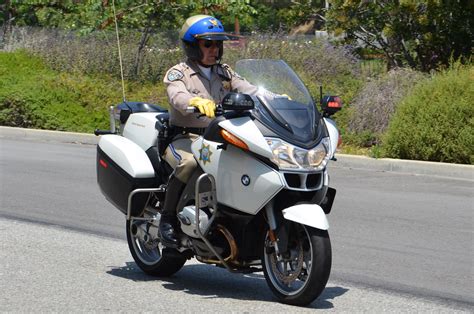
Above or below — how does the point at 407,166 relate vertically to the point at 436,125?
below

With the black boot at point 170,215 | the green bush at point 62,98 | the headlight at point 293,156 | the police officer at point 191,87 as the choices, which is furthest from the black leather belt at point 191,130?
the green bush at point 62,98

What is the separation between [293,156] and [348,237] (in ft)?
11.3

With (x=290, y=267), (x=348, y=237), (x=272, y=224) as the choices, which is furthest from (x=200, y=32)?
(x=348, y=237)

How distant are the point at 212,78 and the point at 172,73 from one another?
0.29 metres

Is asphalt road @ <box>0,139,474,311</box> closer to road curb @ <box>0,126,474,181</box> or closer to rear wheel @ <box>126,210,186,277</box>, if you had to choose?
rear wheel @ <box>126,210,186,277</box>

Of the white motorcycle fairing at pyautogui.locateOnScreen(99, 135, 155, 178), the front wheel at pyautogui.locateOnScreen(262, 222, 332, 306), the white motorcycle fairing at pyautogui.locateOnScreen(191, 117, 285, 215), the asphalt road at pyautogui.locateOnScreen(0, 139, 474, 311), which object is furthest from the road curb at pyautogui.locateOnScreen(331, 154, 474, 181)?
the white motorcycle fairing at pyautogui.locateOnScreen(191, 117, 285, 215)

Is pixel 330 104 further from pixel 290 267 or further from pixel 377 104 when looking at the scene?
pixel 377 104

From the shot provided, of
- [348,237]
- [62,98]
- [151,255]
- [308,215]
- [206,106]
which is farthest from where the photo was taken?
[62,98]

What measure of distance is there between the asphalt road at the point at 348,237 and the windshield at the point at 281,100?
1115 mm

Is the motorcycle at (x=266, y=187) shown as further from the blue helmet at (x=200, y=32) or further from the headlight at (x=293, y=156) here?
the blue helmet at (x=200, y=32)

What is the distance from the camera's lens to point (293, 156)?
21.0ft

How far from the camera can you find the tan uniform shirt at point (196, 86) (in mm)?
7080

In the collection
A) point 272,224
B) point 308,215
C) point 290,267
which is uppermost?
point 308,215

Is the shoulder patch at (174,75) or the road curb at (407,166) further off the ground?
the shoulder patch at (174,75)
